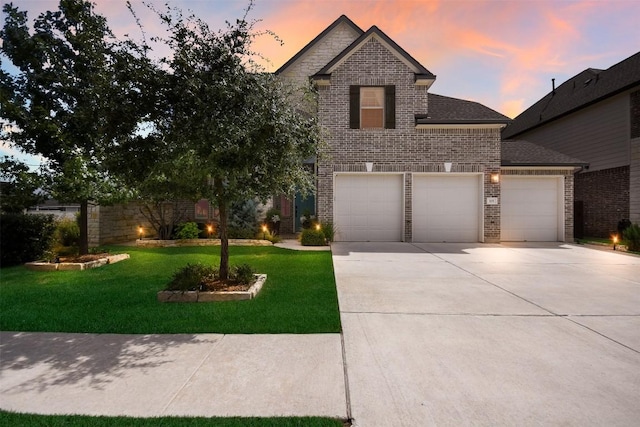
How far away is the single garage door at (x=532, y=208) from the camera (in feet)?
44.1

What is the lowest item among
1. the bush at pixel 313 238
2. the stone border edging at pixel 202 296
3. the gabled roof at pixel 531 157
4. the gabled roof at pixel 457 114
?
the stone border edging at pixel 202 296

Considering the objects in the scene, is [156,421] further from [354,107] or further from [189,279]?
[354,107]

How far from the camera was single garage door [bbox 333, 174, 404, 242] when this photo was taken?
43.1 ft

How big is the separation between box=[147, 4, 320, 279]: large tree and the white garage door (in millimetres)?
8664

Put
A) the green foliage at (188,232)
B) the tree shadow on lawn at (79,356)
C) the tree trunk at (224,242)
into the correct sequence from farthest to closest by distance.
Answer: the green foliage at (188,232), the tree trunk at (224,242), the tree shadow on lawn at (79,356)

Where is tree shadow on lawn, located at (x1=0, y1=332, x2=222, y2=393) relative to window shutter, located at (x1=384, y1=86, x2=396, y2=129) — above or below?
below

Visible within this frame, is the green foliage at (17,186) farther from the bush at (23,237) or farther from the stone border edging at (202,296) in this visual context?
the stone border edging at (202,296)

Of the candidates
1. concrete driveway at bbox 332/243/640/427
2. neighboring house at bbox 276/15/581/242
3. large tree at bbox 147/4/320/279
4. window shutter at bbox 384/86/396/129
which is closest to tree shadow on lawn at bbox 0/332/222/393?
concrete driveway at bbox 332/243/640/427

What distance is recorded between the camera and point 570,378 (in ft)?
9.99

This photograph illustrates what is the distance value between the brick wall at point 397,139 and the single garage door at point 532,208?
109cm

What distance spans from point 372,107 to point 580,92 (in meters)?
13.8

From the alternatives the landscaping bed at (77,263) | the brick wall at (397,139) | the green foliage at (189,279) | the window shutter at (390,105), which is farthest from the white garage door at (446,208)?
the landscaping bed at (77,263)

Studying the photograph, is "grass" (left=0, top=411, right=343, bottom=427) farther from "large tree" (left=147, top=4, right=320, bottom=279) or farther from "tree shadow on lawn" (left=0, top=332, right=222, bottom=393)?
"large tree" (left=147, top=4, right=320, bottom=279)

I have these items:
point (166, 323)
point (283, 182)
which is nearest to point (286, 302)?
point (166, 323)
